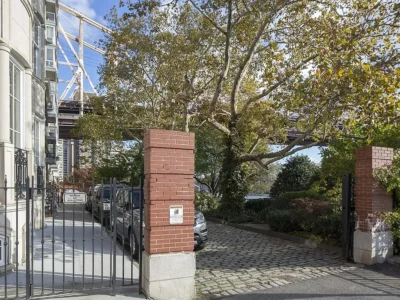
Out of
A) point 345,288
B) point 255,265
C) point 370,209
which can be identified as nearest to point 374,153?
point 370,209

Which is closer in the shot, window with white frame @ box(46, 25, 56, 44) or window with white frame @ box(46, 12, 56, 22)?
window with white frame @ box(46, 12, 56, 22)

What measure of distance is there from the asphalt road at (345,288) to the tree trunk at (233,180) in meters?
9.44

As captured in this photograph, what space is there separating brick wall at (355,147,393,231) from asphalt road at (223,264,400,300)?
112 centimetres

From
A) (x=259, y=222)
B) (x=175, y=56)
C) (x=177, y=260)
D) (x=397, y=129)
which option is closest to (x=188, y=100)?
(x=175, y=56)

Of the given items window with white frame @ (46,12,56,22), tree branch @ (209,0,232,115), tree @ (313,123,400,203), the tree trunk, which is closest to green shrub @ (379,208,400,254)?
tree @ (313,123,400,203)

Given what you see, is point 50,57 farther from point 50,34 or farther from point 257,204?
point 257,204

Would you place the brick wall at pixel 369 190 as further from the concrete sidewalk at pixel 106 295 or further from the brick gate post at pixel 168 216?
the concrete sidewalk at pixel 106 295

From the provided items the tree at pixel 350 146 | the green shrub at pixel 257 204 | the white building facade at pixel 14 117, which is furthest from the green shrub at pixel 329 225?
the green shrub at pixel 257 204

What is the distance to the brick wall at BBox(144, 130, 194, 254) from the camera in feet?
19.6

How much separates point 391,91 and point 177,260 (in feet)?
20.0

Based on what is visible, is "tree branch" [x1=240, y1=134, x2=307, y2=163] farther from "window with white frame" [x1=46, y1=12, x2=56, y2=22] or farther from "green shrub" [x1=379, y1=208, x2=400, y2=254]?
"window with white frame" [x1=46, y1=12, x2=56, y2=22]

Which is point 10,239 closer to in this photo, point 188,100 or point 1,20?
point 1,20

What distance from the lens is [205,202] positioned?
20.9 metres

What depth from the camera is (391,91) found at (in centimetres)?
874
